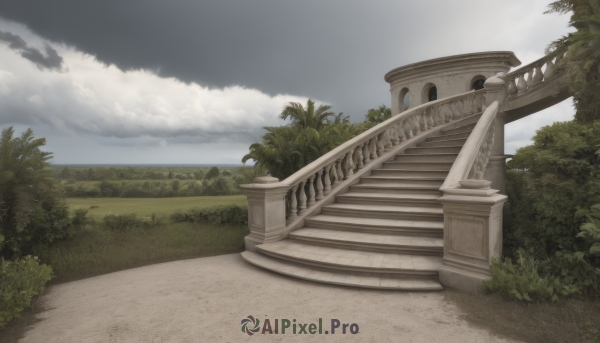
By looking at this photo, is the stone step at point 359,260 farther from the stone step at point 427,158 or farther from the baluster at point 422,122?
the baluster at point 422,122

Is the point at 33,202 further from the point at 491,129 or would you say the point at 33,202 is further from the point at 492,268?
the point at 491,129

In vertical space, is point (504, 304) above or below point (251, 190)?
below

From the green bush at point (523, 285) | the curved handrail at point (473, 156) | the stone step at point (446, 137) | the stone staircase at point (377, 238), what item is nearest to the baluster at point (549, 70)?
the curved handrail at point (473, 156)

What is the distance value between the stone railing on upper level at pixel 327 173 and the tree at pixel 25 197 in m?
3.88

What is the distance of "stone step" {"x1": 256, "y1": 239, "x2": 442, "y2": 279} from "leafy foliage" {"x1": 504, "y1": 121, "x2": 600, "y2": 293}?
1588 millimetres

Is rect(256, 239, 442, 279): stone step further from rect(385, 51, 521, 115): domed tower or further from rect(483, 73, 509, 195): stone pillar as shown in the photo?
rect(385, 51, 521, 115): domed tower

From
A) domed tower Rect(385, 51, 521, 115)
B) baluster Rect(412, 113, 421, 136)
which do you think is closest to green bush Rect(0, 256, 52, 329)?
baluster Rect(412, 113, 421, 136)

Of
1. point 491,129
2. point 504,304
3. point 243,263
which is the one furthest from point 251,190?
point 491,129

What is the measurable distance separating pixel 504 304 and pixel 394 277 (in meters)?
1.39

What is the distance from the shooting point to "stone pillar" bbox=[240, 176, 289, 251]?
21.3 feet

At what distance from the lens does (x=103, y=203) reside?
923 cm

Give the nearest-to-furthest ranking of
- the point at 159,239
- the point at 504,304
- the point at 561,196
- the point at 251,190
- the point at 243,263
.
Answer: the point at 504,304 < the point at 561,196 < the point at 243,263 < the point at 251,190 < the point at 159,239

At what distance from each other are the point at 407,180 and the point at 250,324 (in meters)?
5.68

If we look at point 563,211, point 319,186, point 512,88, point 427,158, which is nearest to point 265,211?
point 319,186
